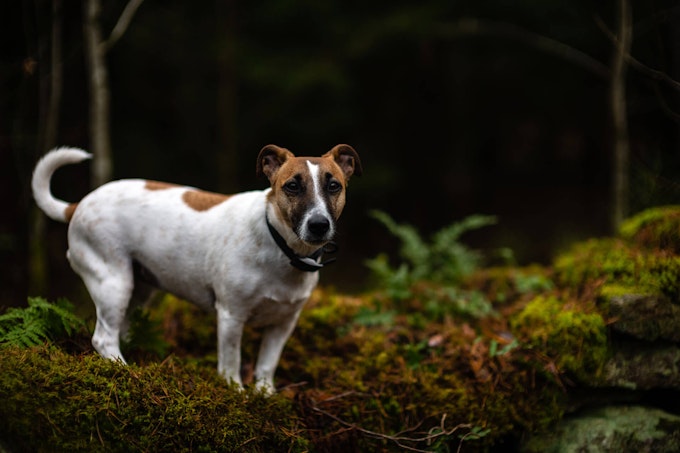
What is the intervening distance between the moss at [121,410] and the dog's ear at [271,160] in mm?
1497

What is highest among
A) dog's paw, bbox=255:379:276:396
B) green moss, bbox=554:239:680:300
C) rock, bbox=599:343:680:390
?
green moss, bbox=554:239:680:300

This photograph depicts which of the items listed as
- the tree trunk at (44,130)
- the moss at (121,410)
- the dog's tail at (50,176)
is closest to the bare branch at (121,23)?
the tree trunk at (44,130)

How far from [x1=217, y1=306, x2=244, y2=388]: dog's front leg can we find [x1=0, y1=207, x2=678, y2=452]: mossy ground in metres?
0.14

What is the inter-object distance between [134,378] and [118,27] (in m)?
5.37

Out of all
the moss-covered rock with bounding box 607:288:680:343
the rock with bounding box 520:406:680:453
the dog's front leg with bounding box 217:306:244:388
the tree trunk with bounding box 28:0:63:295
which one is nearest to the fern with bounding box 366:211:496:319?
the moss-covered rock with bounding box 607:288:680:343

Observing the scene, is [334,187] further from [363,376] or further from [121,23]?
[121,23]

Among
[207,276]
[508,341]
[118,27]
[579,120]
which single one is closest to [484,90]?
[579,120]

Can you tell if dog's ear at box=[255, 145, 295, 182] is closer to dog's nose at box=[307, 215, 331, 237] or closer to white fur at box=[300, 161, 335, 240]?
white fur at box=[300, 161, 335, 240]

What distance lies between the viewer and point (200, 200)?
170 inches

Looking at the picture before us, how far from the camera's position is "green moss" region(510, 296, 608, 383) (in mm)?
4227

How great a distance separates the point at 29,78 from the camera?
7125mm

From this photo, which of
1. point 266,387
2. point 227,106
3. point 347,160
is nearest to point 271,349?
point 266,387

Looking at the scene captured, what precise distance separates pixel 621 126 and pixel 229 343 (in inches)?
245

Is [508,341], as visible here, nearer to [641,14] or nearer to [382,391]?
[382,391]
